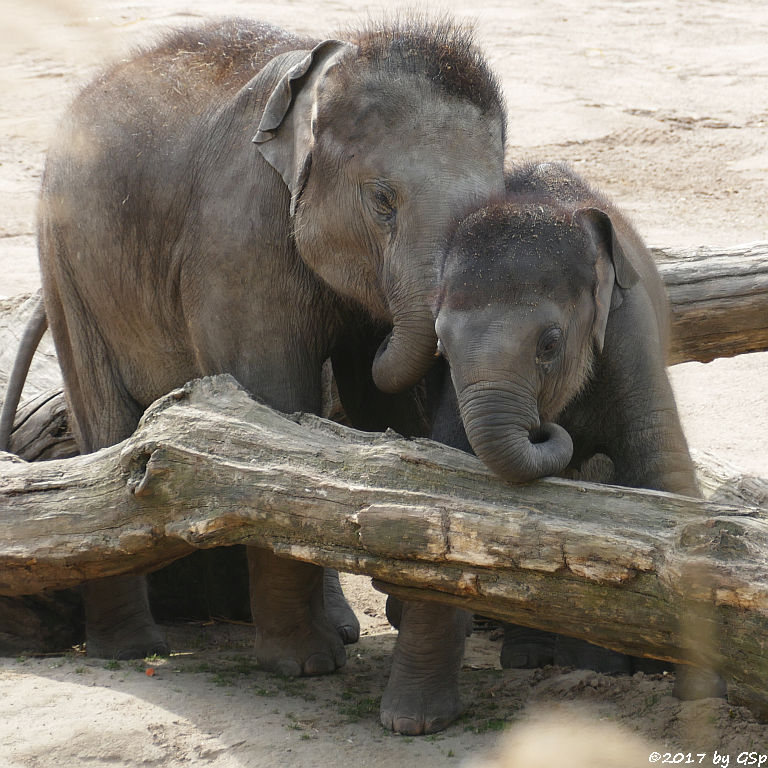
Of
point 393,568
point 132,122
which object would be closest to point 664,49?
point 132,122

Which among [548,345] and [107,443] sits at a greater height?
[548,345]

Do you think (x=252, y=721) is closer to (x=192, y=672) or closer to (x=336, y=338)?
(x=192, y=672)

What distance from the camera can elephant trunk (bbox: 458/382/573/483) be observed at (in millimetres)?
2439

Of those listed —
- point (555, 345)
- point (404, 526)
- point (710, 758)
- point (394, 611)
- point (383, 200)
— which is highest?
point (383, 200)

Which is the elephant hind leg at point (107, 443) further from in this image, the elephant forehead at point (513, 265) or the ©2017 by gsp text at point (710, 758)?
the ©2017 by gsp text at point (710, 758)

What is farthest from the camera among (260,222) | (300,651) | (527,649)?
(527,649)

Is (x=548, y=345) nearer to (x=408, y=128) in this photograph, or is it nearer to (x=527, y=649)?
(x=408, y=128)

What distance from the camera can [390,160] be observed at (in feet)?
9.61

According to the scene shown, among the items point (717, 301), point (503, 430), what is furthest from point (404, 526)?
point (717, 301)

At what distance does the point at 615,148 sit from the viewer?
11.5 meters

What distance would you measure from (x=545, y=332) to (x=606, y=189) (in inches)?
328

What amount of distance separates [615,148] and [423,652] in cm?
938

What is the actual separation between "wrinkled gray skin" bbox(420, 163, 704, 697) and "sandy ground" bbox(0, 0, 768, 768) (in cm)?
Result: 30

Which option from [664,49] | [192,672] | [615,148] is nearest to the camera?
[192,672]
